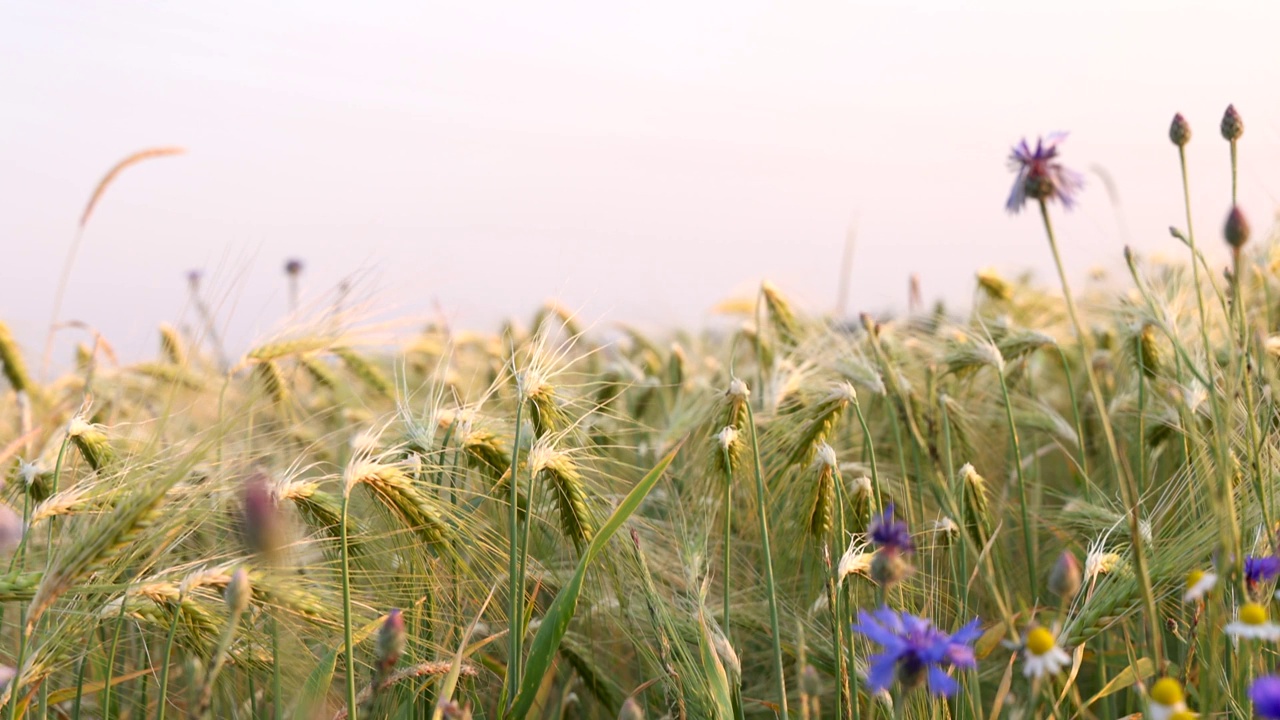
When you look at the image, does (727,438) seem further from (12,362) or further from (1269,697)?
(12,362)

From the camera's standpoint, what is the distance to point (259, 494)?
1.38 m

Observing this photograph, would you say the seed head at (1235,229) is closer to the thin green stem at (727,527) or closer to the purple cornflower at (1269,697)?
the purple cornflower at (1269,697)

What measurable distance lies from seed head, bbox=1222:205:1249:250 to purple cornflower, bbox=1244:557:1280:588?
0.41 metres

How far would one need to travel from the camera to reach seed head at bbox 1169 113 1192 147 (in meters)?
1.81

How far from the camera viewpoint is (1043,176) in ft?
4.93

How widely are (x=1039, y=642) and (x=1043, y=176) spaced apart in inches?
30.3

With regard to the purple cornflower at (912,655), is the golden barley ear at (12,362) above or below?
above

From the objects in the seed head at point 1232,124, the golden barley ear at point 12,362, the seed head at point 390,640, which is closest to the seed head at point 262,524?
the seed head at point 390,640

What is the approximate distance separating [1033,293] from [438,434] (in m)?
3.30

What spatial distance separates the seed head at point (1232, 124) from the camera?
6.03 feet

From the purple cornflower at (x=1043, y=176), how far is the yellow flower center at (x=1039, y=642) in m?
0.72

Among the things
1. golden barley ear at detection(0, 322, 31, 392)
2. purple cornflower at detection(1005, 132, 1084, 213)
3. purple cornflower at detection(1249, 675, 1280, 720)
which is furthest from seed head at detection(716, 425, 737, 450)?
golden barley ear at detection(0, 322, 31, 392)

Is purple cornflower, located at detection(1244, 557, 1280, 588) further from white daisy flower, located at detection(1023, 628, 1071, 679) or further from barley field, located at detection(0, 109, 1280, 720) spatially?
white daisy flower, located at detection(1023, 628, 1071, 679)

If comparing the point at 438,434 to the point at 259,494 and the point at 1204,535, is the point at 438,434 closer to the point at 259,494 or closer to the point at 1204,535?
the point at 259,494
